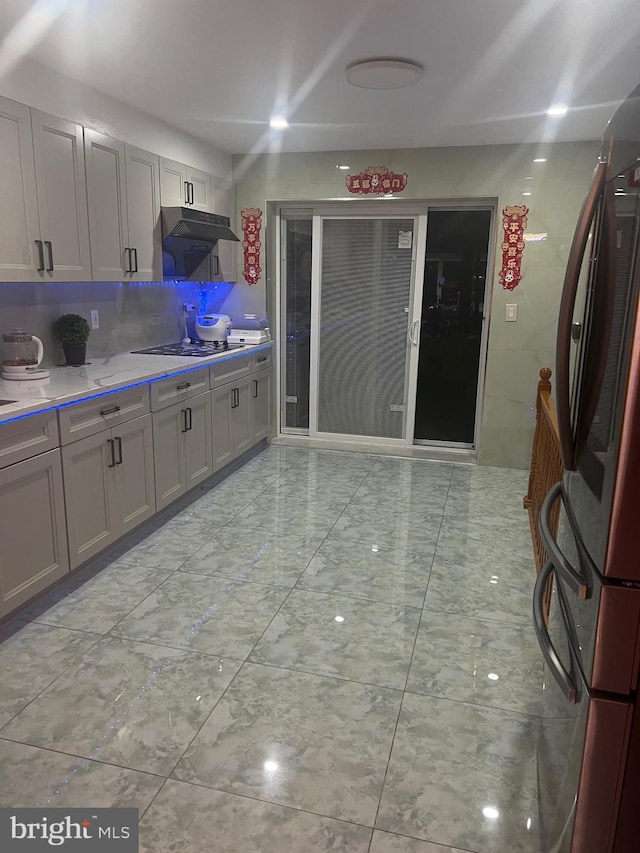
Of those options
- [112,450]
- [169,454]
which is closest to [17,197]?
[112,450]

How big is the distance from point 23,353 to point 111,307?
1084mm

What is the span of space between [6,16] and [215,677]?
9.43ft

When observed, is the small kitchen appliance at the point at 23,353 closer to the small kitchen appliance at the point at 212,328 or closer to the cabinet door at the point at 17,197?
the cabinet door at the point at 17,197

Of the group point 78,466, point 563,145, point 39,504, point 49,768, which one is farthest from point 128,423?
point 563,145

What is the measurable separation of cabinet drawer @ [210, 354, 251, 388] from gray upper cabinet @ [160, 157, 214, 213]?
116cm

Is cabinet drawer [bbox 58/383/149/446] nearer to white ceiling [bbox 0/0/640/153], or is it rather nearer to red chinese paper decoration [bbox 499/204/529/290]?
white ceiling [bbox 0/0/640/153]

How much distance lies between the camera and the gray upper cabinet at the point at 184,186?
4172 millimetres

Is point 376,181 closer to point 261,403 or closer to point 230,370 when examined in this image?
point 230,370

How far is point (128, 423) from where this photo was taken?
337 centimetres

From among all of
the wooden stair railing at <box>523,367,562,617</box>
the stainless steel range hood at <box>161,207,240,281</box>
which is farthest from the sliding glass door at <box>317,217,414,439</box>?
the wooden stair railing at <box>523,367,562,617</box>

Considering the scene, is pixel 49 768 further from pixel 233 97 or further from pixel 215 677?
pixel 233 97

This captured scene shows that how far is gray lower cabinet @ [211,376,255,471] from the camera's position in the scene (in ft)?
14.8

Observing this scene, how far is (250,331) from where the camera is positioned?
17.2 feet

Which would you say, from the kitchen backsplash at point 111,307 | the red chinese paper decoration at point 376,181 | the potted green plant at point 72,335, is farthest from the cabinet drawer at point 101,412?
the red chinese paper decoration at point 376,181
